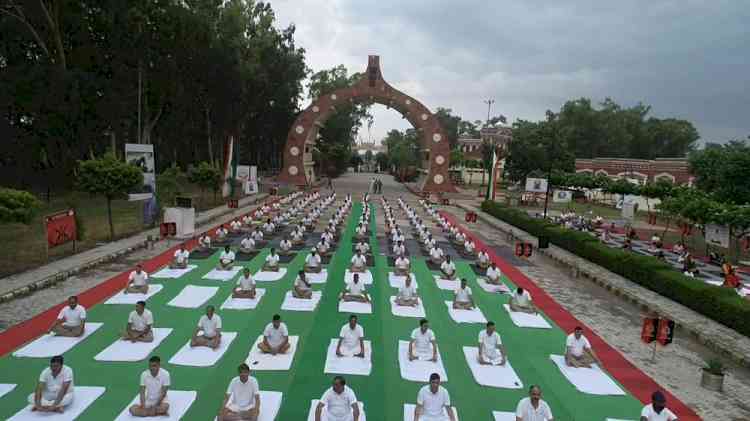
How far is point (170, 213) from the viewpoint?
20.6m

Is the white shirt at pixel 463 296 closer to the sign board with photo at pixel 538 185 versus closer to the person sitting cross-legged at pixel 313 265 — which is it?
the person sitting cross-legged at pixel 313 265

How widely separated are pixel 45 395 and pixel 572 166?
187 ft

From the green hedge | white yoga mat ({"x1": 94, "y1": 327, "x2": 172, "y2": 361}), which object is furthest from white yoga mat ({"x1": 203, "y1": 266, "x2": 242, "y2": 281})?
the green hedge

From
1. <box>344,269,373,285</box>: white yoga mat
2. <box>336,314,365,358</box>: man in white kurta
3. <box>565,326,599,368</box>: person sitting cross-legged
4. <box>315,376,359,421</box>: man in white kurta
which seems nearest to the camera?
<box>315,376,359,421</box>: man in white kurta

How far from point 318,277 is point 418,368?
662 cm

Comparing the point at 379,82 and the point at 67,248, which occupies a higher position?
the point at 379,82

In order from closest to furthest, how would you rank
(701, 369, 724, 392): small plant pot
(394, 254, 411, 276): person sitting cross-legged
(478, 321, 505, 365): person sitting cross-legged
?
(701, 369, 724, 392): small plant pot, (478, 321, 505, 365): person sitting cross-legged, (394, 254, 411, 276): person sitting cross-legged

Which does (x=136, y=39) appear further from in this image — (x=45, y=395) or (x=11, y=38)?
(x=45, y=395)

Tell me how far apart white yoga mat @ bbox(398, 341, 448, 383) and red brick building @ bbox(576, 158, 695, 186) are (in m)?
43.1

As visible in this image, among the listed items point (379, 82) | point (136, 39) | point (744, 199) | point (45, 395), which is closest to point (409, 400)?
point (45, 395)

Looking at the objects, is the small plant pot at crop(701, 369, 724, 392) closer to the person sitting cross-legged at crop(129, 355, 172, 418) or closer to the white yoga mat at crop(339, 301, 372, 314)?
the white yoga mat at crop(339, 301, 372, 314)

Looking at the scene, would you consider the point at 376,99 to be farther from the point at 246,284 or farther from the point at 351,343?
the point at 351,343

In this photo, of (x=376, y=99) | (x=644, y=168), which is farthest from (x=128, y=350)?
(x=644, y=168)

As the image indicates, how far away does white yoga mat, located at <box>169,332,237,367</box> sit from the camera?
29.5ft
